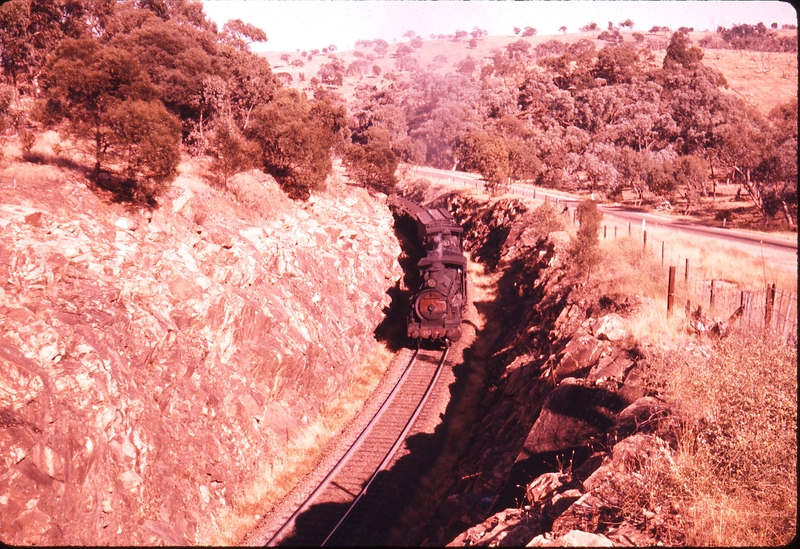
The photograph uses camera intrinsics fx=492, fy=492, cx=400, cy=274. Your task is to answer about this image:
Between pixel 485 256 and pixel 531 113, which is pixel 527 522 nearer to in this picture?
pixel 485 256

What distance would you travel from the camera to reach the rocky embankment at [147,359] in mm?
9516

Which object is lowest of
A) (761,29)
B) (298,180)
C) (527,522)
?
(527,522)

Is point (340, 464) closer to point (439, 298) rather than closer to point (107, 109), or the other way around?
point (439, 298)

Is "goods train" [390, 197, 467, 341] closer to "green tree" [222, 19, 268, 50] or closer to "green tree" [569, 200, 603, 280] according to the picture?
"green tree" [569, 200, 603, 280]

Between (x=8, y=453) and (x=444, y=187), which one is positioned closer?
(x=8, y=453)

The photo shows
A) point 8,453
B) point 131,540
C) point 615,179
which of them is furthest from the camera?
point 615,179

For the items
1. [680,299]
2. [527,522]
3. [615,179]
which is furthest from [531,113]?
[527,522]

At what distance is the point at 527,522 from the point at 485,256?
28223mm

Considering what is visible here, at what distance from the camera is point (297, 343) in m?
17.6

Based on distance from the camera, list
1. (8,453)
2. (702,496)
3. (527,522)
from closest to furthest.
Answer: (702,496)
(527,522)
(8,453)

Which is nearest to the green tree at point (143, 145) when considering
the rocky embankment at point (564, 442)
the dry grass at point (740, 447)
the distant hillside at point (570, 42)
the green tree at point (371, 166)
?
the rocky embankment at point (564, 442)

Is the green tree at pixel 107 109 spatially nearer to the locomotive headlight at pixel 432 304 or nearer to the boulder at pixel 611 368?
the locomotive headlight at pixel 432 304

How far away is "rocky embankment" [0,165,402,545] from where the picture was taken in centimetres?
952

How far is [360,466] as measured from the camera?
1459cm
